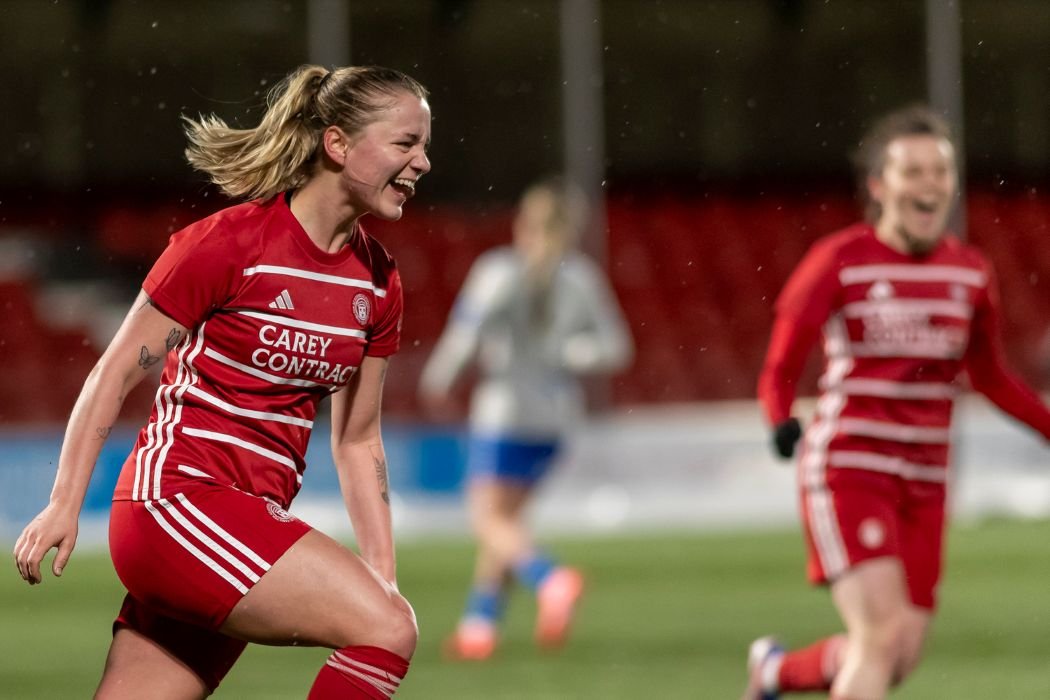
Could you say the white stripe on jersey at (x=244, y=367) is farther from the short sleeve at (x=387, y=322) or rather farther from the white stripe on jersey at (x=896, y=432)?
the white stripe on jersey at (x=896, y=432)

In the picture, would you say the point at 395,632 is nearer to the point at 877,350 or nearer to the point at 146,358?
the point at 146,358

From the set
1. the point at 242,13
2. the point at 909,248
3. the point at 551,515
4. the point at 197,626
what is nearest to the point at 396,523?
the point at 551,515

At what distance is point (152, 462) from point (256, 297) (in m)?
0.45

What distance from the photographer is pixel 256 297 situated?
4.21 m

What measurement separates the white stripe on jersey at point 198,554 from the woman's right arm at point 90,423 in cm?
19

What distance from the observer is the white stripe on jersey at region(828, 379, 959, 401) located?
5734 mm

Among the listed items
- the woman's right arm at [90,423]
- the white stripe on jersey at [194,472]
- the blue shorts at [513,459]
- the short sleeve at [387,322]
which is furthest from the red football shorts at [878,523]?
the blue shorts at [513,459]

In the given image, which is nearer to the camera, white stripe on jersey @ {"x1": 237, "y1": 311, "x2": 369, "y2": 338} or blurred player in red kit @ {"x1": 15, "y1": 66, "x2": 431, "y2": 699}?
blurred player in red kit @ {"x1": 15, "y1": 66, "x2": 431, "y2": 699}

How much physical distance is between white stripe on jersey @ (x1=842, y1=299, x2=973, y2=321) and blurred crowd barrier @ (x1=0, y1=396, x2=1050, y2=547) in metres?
9.76

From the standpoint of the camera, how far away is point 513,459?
9.52 metres

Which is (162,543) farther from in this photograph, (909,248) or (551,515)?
(551,515)

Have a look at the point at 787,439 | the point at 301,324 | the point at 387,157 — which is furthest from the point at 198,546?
the point at 787,439

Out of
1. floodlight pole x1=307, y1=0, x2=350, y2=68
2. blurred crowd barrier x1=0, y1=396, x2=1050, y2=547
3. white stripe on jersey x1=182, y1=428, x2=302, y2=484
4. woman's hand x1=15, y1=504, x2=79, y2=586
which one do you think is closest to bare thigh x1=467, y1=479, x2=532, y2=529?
white stripe on jersey x1=182, y1=428, x2=302, y2=484

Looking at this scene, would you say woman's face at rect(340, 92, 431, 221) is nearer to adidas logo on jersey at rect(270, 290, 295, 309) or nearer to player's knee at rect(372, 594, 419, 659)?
adidas logo on jersey at rect(270, 290, 295, 309)
